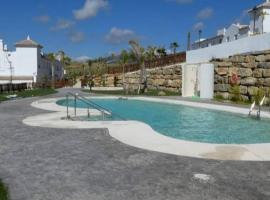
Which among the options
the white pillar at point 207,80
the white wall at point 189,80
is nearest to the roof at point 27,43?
the white wall at point 189,80

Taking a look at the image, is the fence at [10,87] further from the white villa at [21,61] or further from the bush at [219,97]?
the white villa at [21,61]

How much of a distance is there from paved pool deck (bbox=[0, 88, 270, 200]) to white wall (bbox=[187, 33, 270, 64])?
13639mm

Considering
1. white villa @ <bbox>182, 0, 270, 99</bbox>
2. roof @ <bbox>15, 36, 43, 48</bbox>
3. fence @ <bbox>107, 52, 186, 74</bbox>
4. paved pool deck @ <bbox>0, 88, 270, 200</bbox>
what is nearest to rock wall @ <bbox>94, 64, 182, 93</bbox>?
fence @ <bbox>107, 52, 186, 74</bbox>

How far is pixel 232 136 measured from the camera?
10.7 meters

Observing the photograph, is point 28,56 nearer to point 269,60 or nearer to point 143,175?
point 269,60

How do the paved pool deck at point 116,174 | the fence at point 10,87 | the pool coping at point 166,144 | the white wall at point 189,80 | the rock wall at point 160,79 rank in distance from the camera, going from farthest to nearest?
the rock wall at point 160,79 → the fence at point 10,87 → the white wall at point 189,80 → the pool coping at point 166,144 → the paved pool deck at point 116,174

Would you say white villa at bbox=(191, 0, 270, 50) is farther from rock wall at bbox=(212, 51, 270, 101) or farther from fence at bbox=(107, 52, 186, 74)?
rock wall at bbox=(212, 51, 270, 101)

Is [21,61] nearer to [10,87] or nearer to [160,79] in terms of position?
[10,87]

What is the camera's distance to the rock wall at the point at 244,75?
1870 cm

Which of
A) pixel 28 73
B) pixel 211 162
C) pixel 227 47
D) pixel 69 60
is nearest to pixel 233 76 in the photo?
pixel 227 47

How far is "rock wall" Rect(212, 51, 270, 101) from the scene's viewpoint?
18.7m

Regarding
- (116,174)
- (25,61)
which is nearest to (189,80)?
(116,174)

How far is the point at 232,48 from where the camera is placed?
22078mm

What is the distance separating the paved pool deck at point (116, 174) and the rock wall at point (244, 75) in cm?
1283
